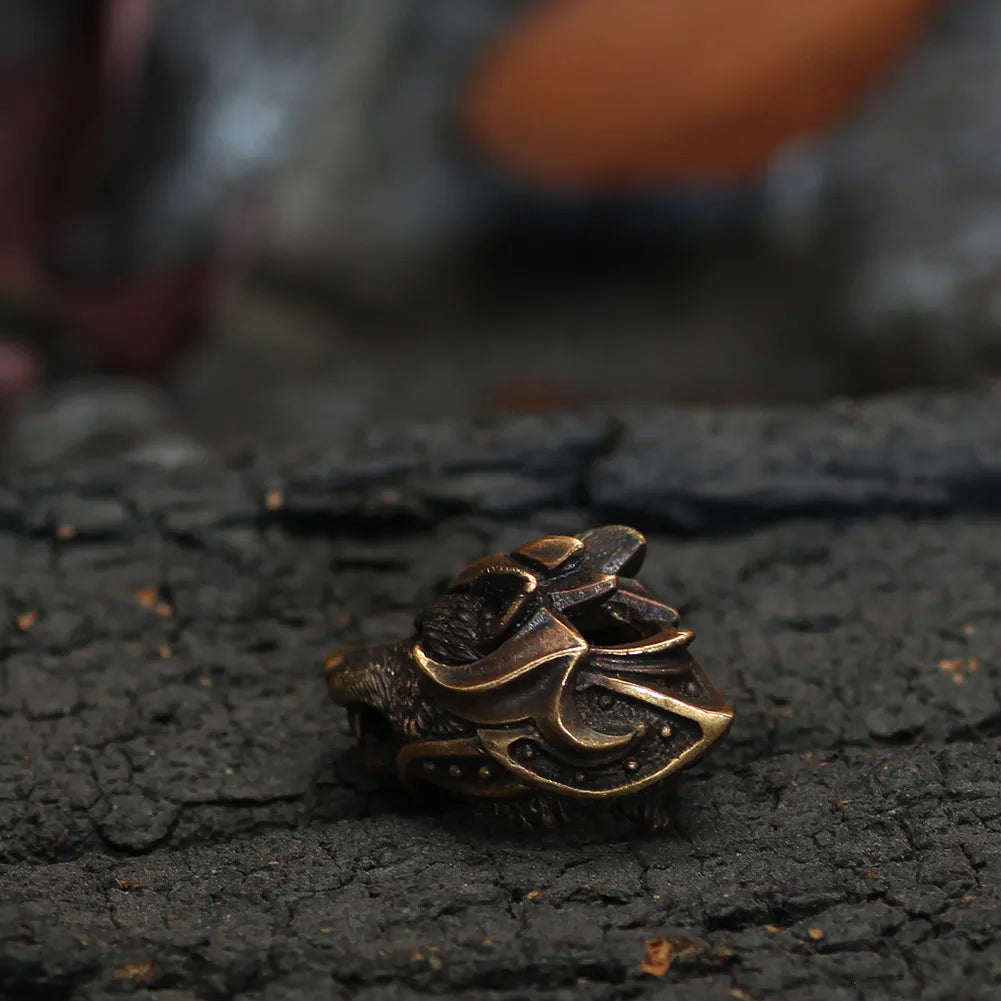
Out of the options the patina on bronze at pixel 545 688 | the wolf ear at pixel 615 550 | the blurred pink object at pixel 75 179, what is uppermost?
the blurred pink object at pixel 75 179

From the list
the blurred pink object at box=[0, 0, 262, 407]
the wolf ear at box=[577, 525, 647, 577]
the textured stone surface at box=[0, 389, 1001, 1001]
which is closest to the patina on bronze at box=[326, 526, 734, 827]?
the wolf ear at box=[577, 525, 647, 577]

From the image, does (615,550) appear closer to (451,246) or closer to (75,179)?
(75,179)

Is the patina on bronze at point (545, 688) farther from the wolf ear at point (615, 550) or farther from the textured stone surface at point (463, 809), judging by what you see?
the textured stone surface at point (463, 809)

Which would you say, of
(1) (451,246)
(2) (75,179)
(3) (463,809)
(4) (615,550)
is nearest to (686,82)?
(1) (451,246)

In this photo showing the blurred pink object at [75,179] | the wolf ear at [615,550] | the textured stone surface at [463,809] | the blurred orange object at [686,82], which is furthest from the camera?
the blurred orange object at [686,82]

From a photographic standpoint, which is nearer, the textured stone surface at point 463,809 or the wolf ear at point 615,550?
the textured stone surface at point 463,809

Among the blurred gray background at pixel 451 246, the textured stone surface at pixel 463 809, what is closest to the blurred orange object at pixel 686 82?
the blurred gray background at pixel 451 246

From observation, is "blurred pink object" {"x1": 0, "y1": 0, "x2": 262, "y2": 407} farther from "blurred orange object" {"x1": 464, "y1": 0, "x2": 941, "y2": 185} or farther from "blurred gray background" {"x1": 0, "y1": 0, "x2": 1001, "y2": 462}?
"blurred orange object" {"x1": 464, "y1": 0, "x2": 941, "y2": 185}

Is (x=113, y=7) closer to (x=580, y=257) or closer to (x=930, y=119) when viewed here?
(x=580, y=257)
